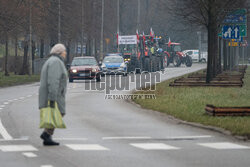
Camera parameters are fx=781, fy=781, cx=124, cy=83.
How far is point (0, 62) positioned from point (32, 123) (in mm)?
60460

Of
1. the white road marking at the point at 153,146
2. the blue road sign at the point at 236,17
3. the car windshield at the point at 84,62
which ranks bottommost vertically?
the white road marking at the point at 153,146

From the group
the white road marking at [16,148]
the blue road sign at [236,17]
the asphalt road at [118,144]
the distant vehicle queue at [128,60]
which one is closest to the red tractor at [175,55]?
the distant vehicle queue at [128,60]

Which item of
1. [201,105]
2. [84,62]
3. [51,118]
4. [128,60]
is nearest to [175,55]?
[128,60]

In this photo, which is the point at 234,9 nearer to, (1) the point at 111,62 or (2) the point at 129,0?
(1) the point at 111,62

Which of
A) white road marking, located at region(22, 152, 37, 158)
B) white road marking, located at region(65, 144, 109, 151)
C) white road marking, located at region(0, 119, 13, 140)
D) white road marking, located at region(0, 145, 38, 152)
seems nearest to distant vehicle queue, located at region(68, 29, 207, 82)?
white road marking, located at region(0, 119, 13, 140)

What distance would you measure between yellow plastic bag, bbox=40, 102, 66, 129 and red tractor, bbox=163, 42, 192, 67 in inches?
2575

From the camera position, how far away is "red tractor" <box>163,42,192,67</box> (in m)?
78.9

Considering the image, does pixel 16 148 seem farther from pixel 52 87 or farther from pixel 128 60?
pixel 128 60

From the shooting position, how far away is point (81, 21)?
265ft

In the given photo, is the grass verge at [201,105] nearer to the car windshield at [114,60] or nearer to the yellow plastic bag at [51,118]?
the yellow plastic bag at [51,118]

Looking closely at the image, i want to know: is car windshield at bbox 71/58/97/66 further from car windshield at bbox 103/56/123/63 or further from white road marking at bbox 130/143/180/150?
white road marking at bbox 130/143/180/150

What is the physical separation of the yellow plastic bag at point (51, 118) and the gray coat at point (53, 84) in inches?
6.6

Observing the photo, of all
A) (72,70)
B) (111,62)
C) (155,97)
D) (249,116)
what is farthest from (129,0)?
(249,116)

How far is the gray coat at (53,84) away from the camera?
13.0 m
